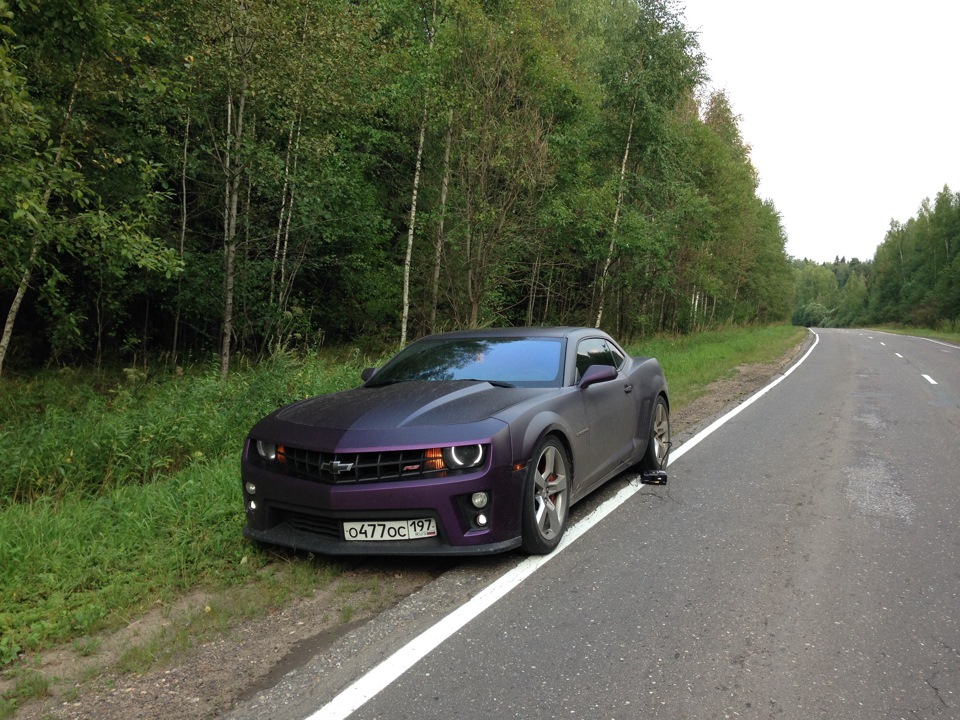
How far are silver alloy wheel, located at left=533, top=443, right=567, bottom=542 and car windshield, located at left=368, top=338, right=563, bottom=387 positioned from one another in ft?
1.96

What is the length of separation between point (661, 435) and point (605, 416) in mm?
1757

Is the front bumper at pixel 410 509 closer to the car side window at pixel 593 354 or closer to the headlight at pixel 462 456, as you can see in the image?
the headlight at pixel 462 456

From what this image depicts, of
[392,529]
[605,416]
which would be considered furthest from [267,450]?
[605,416]

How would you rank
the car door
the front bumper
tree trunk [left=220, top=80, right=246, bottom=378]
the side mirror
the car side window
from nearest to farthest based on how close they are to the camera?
the front bumper < the side mirror < the car door < the car side window < tree trunk [left=220, top=80, right=246, bottom=378]

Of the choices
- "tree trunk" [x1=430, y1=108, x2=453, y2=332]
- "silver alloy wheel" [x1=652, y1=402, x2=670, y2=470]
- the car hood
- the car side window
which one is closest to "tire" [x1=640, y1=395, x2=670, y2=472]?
"silver alloy wheel" [x1=652, y1=402, x2=670, y2=470]

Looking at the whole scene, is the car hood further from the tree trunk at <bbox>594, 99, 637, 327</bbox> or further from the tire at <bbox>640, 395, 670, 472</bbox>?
the tree trunk at <bbox>594, 99, 637, 327</bbox>

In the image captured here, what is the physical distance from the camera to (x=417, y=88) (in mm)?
15359

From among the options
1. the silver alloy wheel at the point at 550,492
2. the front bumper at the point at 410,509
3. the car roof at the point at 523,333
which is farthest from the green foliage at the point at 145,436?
the silver alloy wheel at the point at 550,492

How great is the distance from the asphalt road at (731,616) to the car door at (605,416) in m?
0.39

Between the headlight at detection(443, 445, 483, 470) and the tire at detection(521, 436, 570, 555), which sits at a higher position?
the headlight at detection(443, 445, 483, 470)

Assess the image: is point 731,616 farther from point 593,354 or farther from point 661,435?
point 661,435

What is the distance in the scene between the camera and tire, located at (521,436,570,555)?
413 cm

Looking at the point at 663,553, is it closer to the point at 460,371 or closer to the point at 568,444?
the point at 568,444

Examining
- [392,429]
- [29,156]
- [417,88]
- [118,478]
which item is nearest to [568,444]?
[392,429]
